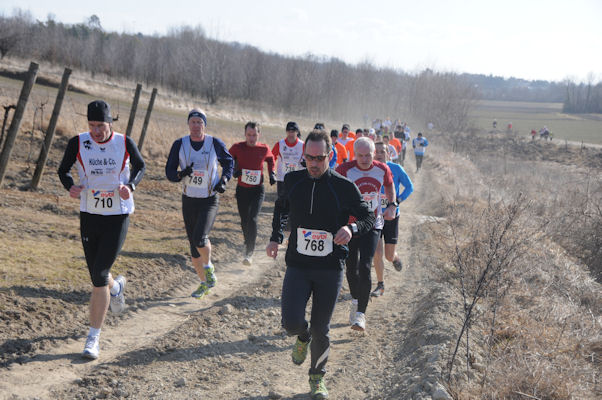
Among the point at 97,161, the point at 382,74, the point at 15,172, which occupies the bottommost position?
the point at 15,172

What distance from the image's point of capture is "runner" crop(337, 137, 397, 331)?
5.95 metres

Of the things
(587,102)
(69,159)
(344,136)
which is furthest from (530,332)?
(587,102)

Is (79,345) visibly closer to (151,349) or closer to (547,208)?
(151,349)

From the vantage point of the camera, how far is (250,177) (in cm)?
848

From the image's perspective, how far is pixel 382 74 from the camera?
123062 mm

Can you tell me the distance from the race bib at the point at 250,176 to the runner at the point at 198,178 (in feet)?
5.02

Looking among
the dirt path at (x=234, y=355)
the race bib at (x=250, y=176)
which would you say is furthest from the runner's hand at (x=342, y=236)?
the race bib at (x=250, y=176)

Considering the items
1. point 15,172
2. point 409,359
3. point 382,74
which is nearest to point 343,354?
point 409,359

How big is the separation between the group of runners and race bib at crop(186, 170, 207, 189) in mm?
12

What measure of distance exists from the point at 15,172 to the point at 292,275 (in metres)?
9.24

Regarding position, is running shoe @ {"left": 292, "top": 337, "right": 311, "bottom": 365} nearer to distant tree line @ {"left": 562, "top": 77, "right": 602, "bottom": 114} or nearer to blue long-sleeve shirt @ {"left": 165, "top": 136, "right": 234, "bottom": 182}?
blue long-sleeve shirt @ {"left": 165, "top": 136, "right": 234, "bottom": 182}

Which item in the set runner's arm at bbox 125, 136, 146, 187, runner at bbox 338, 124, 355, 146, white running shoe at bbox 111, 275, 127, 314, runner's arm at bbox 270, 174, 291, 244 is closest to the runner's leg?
runner's arm at bbox 270, 174, 291, 244

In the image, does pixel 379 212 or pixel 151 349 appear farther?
pixel 379 212

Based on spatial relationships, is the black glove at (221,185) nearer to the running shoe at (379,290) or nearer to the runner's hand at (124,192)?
the runner's hand at (124,192)
